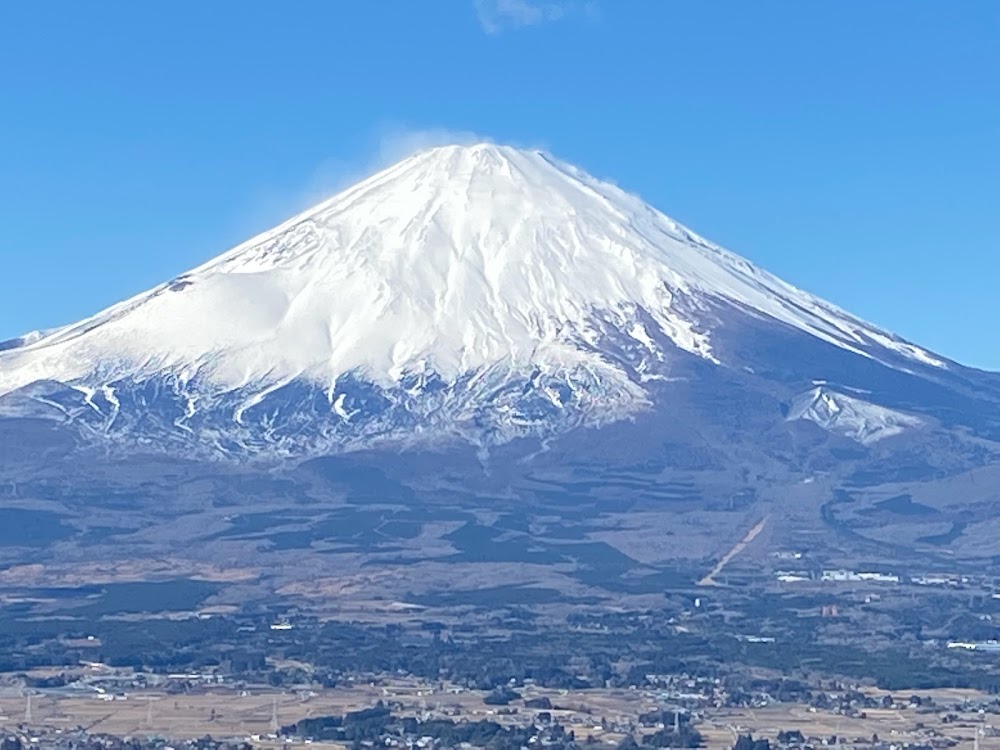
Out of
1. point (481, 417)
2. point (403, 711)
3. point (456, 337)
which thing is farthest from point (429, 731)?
point (456, 337)

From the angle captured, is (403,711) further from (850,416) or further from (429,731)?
(850,416)

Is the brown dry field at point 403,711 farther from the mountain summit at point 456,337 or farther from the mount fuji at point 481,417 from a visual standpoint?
the mountain summit at point 456,337

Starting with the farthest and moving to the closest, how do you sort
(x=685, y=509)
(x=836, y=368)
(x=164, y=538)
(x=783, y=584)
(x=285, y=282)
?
(x=285, y=282), (x=836, y=368), (x=685, y=509), (x=164, y=538), (x=783, y=584)

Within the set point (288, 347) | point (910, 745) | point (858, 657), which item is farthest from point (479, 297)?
point (910, 745)

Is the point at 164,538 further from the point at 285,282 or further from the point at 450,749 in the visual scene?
the point at 450,749

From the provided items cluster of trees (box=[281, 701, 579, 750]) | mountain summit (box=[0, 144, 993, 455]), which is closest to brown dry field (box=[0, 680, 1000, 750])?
cluster of trees (box=[281, 701, 579, 750])

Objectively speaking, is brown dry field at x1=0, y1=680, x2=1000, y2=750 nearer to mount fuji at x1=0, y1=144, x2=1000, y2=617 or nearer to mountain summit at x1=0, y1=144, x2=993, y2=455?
mount fuji at x1=0, y1=144, x2=1000, y2=617
